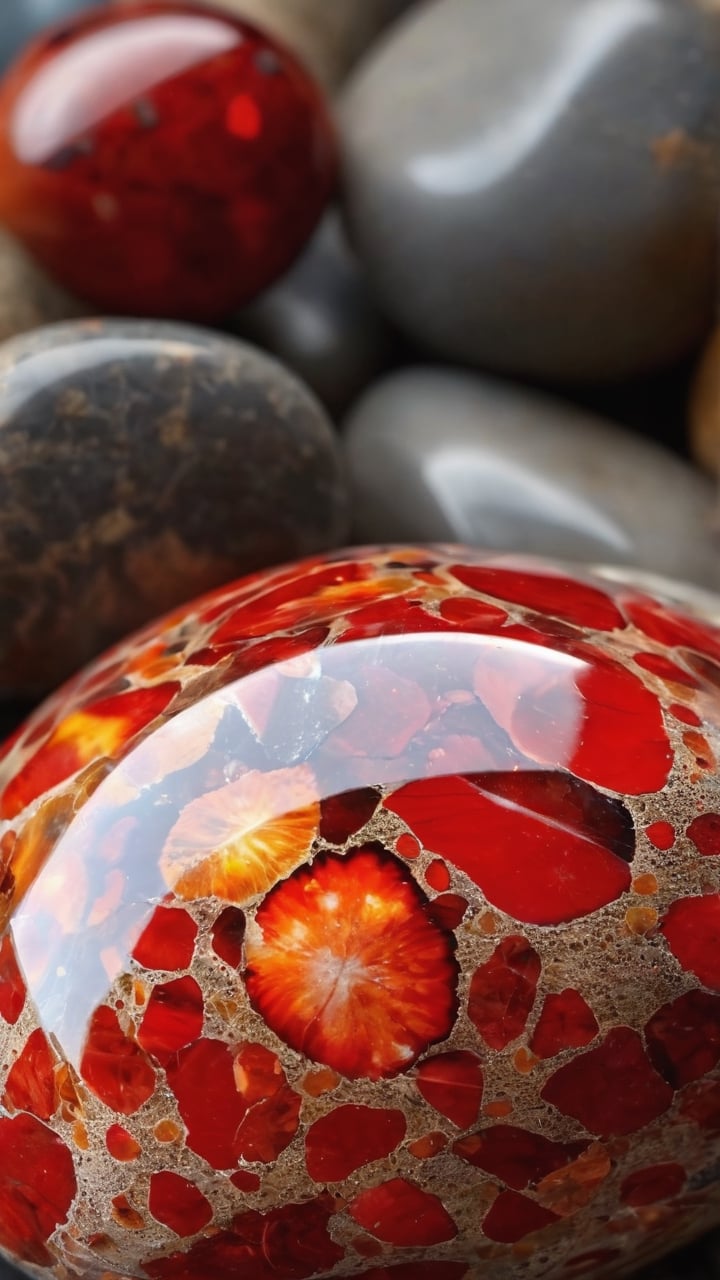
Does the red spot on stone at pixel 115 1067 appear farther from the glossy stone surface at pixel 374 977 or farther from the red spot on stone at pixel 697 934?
the red spot on stone at pixel 697 934

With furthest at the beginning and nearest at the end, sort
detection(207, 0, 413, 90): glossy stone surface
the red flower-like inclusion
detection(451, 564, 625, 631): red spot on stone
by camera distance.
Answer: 1. detection(207, 0, 413, 90): glossy stone surface
2. detection(451, 564, 625, 631): red spot on stone
3. the red flower-like inclusion


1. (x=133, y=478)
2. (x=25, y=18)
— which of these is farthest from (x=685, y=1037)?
(x=25, y=18)

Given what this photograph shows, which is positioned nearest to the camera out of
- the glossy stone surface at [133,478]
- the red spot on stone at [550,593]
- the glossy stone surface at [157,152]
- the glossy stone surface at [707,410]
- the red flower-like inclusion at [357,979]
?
the red flower-like inclusion at [357,979]

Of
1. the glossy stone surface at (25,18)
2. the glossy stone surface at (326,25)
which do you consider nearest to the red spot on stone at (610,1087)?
the glossy stone surface at (326,25)

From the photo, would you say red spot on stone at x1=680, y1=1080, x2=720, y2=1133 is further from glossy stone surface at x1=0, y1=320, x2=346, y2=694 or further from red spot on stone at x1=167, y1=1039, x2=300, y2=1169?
glossy stone surface at x1=0, y1=320, x2=346, y2=694

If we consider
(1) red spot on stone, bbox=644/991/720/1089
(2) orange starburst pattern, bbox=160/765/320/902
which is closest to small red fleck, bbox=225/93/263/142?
(2) orange starburst pattern, bbox=160/765/320/902

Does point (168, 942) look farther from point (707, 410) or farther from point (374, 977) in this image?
point (707, 410)

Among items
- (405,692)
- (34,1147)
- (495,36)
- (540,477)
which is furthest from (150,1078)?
(495,36)
